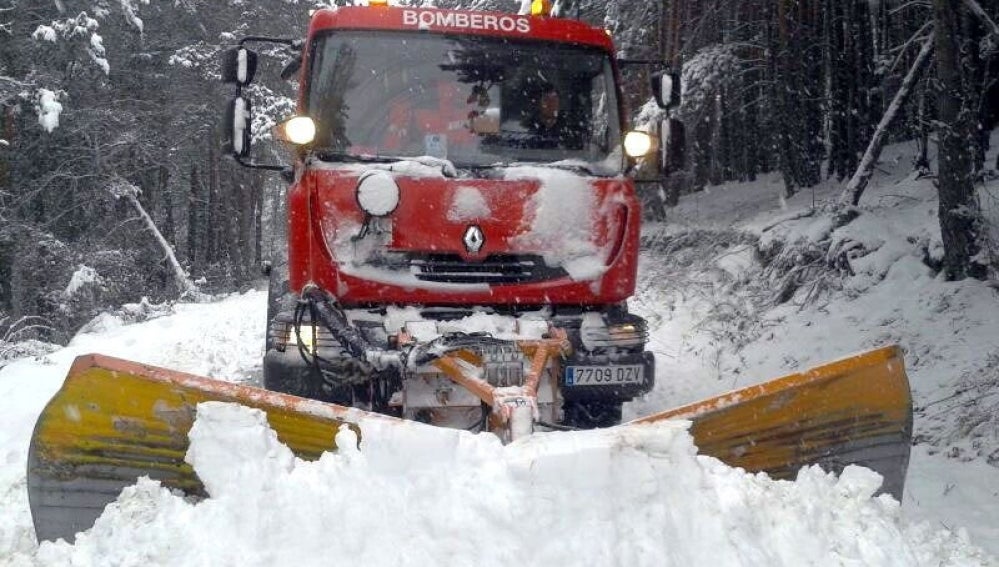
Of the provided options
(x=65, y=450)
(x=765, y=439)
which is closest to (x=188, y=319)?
(x=65, y=450)

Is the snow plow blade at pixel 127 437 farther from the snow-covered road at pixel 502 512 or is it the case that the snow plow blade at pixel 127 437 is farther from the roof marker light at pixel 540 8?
the roof marker light at pixel 540 8

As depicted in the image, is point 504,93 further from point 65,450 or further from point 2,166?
point 2,166

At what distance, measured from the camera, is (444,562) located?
2533mm

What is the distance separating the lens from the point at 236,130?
4941 millimetres

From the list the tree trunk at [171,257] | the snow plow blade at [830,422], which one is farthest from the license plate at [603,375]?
the tree trunk at [171,257]

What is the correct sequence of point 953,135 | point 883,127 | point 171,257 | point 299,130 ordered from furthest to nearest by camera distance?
point 171,257 → point 883,127 → point 953,135 → point 299,130

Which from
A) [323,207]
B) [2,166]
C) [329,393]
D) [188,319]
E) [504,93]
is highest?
[504,93]

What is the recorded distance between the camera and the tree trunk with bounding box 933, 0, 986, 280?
655 centimetres

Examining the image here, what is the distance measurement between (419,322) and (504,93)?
5.30 feet

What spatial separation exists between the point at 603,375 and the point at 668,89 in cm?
215

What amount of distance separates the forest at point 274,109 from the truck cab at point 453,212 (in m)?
3.53

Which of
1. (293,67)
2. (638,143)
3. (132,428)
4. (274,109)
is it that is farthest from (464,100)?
(274,109)

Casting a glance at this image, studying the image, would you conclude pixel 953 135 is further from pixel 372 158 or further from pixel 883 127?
pixel 372 158

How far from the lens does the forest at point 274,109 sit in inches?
339
